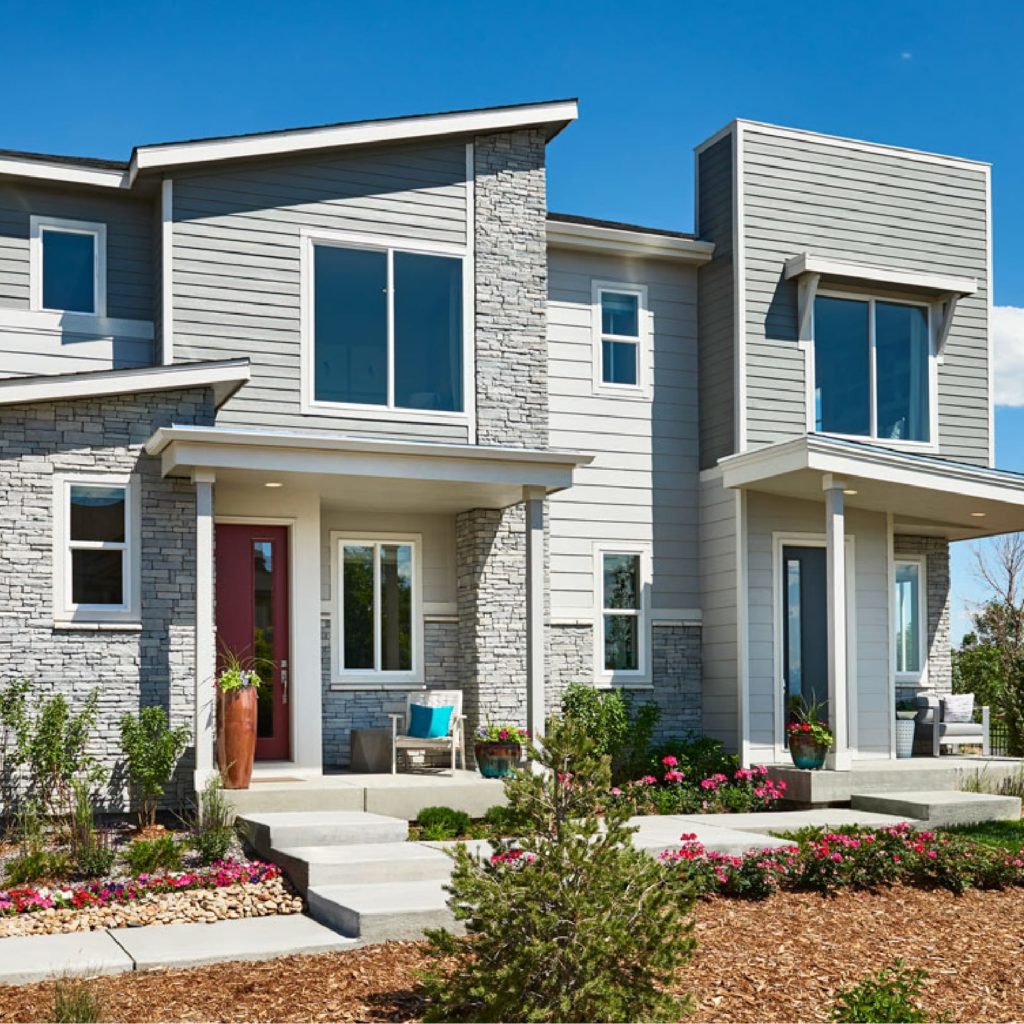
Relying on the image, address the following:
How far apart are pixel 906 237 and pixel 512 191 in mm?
5436

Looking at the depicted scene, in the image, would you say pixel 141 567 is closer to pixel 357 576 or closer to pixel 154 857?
pixel 357 576

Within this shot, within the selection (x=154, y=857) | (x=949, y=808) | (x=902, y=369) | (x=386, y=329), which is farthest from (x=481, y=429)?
(x=154, y=857)

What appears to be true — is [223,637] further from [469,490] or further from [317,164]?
[317,164]

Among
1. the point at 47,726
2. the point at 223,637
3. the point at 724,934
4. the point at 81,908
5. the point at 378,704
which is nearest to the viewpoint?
the point at 724,934

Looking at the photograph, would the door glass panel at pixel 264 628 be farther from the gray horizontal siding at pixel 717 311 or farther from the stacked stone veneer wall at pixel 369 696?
the gray horizontal siding at pixel 717 311

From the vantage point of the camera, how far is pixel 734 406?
1549 centimetres

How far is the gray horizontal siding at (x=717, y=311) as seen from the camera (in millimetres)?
15711

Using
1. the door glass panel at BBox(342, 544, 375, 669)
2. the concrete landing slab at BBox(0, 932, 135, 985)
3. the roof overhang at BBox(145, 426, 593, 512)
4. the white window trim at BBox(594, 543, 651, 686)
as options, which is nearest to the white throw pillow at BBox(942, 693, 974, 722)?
the white window trim at BBox(594, 543, 651, 686)

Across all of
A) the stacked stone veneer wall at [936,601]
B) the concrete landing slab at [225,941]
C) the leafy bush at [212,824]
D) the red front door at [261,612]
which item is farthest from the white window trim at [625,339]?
the concrete landing slab at [225,941]

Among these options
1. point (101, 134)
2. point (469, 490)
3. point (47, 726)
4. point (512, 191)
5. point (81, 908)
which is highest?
point (101, 134)

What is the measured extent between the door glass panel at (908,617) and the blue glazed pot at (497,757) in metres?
6.32

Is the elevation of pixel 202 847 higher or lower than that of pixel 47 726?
lower

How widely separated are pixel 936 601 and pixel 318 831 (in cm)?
1016

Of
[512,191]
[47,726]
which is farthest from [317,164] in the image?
[47,726]
